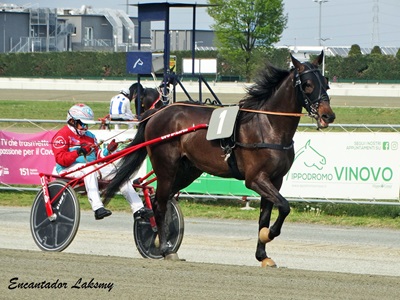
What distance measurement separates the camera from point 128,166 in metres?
8.99

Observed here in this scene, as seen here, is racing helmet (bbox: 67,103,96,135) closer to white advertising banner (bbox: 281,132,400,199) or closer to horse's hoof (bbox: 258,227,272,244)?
horse's hoof (bbox: 258,227,272,244)

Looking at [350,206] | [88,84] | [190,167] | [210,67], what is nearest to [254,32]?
[88,84]

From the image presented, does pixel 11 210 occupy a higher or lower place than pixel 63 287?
lower

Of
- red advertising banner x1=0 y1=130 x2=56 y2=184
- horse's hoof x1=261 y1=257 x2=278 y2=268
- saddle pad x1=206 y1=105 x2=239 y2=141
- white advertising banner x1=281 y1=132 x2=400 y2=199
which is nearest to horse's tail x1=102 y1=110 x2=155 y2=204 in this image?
saddle pad x1=206 y1=105 x2=239 y2=141

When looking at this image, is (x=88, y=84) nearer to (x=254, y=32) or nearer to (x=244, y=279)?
(x=254, y=32)

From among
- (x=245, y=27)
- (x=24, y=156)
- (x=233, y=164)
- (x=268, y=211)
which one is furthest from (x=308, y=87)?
(x=245, y=27)

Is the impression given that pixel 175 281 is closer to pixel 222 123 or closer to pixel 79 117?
pixel 222 123

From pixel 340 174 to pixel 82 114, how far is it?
5050 mm

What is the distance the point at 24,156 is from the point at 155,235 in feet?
19.2

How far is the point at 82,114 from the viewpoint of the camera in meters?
8.78

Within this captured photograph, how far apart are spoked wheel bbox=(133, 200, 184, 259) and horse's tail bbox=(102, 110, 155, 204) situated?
431 mm

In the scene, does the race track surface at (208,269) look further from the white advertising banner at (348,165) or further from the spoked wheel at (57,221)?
the white advertising banner at (348,165)

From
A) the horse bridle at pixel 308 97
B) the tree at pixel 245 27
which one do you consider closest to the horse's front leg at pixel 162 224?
the horse bridle at pixel 308 97

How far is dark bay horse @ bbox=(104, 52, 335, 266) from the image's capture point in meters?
7.90
